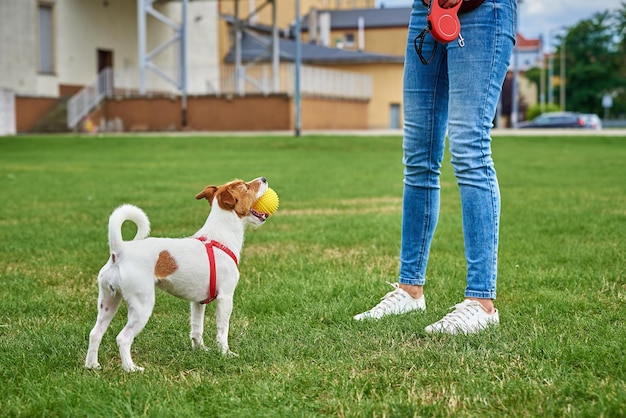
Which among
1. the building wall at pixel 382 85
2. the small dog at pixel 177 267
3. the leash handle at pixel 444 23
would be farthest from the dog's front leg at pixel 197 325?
the building wall at pixel 382 85

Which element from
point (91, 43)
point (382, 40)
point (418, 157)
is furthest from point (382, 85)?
point (418, 157)

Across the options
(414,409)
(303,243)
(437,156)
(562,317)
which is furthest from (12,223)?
(414,409)

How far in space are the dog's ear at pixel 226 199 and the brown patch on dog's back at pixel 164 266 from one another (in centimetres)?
38

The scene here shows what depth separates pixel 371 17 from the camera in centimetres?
7675

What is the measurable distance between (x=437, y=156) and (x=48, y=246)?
12.4 ft

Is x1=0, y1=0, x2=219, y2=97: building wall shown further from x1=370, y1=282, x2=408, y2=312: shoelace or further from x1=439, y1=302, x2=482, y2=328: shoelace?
x1=439, y1=302, x2=482, y2=328: shoelace

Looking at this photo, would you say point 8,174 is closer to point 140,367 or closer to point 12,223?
point 12,223

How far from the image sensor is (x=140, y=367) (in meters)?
3.48

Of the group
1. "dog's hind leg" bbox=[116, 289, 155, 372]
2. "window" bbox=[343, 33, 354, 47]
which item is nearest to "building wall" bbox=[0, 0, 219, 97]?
"window" bbox=[343, 33, 354, 47]

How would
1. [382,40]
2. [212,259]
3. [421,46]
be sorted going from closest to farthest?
[212,259] → [421,46] → [382,40]

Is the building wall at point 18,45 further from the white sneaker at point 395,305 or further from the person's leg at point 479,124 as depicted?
the person's leg at point 479,124

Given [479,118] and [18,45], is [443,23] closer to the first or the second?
[479,118]

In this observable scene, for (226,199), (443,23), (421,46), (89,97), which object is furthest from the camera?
(89,97)

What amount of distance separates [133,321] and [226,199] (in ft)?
2.17
